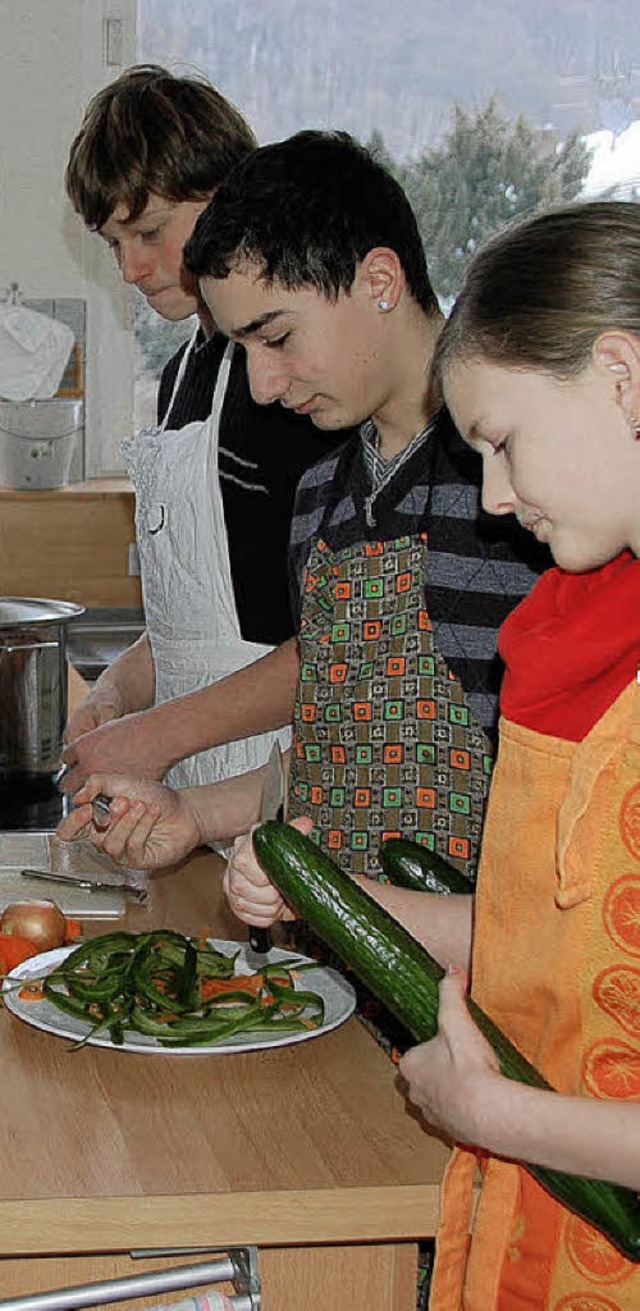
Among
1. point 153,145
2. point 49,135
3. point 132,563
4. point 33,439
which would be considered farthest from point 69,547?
point 153,145

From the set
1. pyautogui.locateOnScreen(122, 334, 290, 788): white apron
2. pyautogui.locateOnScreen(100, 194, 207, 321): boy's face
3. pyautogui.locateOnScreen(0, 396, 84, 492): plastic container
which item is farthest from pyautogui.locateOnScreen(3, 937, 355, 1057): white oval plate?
pyautogui.locateOnScreen(0, 396, 84, 492): plastic container

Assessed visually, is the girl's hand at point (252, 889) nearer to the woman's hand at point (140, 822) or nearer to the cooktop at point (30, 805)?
the woman's hand at point (140, 822)

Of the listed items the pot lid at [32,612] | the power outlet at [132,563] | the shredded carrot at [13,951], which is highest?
the pot lid at [32,612]

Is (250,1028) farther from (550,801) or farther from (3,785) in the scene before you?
(3,785)

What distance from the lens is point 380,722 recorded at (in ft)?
5.57

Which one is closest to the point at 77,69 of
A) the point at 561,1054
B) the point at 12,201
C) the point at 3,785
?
the point at 12,201

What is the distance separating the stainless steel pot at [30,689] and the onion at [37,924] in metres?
0.72

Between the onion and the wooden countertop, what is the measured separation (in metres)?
0.17

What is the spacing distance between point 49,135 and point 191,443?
5.97ft

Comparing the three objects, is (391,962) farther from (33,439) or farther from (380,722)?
(33,439)

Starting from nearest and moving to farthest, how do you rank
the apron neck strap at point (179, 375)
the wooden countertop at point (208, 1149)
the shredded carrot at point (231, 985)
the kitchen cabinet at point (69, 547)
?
1. the wooden countertop at point (208, 1149)
2. the shredded carrot at point (231, 985)
3. the apron neck strap at point (179, 375)
4. the kitchen cabinet at point (69, 547)

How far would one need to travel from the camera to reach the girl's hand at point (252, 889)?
4.59 ft

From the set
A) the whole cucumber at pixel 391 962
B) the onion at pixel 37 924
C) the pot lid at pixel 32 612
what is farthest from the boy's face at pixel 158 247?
the whole cucumber at pixel 391 962

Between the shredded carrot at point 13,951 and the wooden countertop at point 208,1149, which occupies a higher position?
the wooden countertop at point 208,1149
